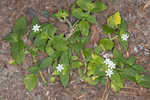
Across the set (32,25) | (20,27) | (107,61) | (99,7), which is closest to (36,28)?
(32,25)

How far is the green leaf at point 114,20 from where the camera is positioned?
2535 millimetres

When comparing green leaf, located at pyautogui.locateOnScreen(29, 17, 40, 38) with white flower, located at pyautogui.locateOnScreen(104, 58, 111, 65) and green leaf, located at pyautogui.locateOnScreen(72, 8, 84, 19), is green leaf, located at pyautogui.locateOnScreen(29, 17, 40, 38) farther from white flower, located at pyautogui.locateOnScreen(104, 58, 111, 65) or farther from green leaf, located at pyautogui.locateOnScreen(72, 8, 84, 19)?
white flower, located at pyautogui.locateOnScreen(104, 58, 111, 65)

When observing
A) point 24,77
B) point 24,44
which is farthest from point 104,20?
point 24,77

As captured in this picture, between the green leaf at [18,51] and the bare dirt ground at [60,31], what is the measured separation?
10 cm

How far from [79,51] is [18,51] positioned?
71 centimetres

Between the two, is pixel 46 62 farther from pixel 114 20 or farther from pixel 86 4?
pixel 114 20

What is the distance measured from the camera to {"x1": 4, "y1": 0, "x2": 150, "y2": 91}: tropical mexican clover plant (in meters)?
2.50

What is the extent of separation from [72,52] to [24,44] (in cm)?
58

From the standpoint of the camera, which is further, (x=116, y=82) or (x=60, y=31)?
(x=60, y=31)

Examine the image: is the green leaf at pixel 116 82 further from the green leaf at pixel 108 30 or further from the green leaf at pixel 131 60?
the green leaf at pixel 108 30

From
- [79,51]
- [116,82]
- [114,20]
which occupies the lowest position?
[116,82]

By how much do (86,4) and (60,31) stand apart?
1.50 ft

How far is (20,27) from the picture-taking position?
254 centimetres

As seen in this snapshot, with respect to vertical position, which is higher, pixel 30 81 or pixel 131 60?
pixel 131 60
